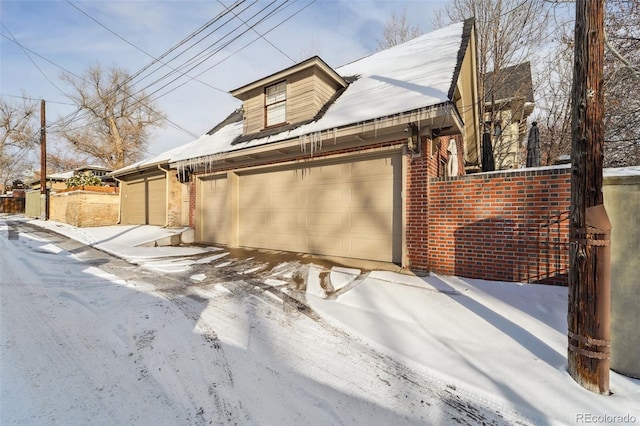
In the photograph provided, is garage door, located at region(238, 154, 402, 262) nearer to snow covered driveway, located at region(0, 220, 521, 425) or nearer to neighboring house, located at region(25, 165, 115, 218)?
snow covered driveway, located at region(0, 220, 521, 425)

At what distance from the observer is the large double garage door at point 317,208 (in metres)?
6.12

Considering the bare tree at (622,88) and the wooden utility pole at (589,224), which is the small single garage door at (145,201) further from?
the bare tree at (622,88)

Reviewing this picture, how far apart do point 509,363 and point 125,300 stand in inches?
184

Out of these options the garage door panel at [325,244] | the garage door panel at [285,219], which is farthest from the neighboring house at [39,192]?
the garage door panel at [325,244]

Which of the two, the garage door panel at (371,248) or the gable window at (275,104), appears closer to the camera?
the garage door panel at (371,248)

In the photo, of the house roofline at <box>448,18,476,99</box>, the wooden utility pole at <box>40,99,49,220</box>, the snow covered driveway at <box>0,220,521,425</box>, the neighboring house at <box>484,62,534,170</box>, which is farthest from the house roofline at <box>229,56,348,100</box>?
the wooden utility pole at <box>40,99,49,220</box>

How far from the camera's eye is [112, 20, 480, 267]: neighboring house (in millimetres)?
5637

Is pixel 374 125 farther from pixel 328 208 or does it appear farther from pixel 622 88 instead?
pixel 622 88

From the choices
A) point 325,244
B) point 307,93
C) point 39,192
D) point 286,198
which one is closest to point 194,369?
point 325,244

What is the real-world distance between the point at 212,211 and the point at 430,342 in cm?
824

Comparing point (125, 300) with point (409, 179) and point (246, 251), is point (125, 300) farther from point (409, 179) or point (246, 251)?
point (409, 179)

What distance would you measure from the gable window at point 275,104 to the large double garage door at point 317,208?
1.62 meters

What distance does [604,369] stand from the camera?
2.30m

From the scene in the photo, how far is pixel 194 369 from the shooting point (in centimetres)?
249
